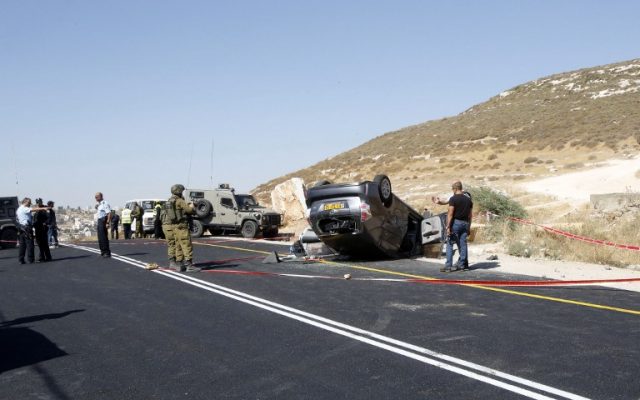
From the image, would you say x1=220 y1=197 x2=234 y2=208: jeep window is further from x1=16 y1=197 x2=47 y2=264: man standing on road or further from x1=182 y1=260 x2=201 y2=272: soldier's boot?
x1=182 y1=260 x2=201 y2=272: soldier's boot

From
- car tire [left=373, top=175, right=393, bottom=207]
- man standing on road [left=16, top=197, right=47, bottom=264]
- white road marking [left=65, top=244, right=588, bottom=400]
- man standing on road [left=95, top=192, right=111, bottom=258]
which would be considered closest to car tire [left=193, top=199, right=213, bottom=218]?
man standing on road [left=95, top=192, right=111, bottom=258]

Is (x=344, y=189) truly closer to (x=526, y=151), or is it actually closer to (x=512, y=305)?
(x=512, y=305)

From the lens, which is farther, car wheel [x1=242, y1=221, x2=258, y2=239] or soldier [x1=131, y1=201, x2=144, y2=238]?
soldier [x1=131, y1=201, x2=144, y2=238]

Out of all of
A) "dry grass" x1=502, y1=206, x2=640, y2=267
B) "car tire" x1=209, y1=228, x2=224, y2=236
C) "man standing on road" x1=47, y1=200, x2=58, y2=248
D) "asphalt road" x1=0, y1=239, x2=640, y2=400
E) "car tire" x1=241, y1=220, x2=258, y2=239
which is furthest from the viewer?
"car tire" x1=209, y1=228, x2=224, y2=236

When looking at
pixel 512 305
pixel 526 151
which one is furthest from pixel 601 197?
pixel 526 151

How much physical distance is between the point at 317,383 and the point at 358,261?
9.60 metres

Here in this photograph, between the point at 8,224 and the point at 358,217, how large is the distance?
1800 cm

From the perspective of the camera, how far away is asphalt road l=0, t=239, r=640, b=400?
517cm

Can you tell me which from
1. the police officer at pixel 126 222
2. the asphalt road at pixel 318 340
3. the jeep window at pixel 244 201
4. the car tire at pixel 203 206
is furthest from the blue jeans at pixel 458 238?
the police officer at pixel 126 222

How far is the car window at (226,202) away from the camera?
87.7ft

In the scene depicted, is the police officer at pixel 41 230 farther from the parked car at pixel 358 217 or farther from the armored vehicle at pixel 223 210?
the armored vehicle at pixel 223 210

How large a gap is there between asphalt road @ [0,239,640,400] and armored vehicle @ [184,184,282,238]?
14.5 meters

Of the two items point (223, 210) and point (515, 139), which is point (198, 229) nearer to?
point (223, 210)

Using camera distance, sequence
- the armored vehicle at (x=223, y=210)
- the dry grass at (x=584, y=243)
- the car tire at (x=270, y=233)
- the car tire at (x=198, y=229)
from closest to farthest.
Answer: the dry grass at (x=584, y=243) → the car tire at (x=270, y=233) → the armored vehicle at (x=223, y=210) → the car tire at (x=198, y=229)
